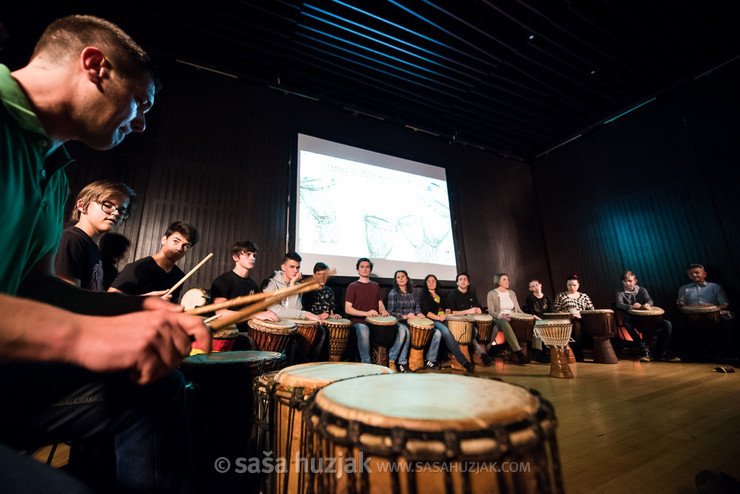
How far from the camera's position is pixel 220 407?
1.33 metres

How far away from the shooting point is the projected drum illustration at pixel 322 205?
402 cm

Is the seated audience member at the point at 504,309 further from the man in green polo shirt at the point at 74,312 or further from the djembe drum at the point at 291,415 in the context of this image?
the man in green polo shirt at the point at 74,312

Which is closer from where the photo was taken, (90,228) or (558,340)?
(90,228)

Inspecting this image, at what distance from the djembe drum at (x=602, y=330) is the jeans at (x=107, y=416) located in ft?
15.8

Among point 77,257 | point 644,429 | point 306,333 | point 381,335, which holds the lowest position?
point 644,429

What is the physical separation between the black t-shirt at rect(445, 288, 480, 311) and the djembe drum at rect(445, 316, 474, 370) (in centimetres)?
59

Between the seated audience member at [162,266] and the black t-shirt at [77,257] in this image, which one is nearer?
the black t-shirt at [77,257]

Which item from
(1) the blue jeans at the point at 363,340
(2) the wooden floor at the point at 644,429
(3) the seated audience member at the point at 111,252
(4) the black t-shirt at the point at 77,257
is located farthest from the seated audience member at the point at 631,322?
(3) the seated audience member at the point at 111,252

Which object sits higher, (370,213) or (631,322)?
(370,213)

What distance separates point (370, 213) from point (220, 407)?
11.2ft

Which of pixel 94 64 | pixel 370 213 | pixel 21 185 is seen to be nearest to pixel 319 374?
pixel 21 185

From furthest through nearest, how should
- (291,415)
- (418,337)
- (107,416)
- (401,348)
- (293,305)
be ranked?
(401,348) < (418,337) < (293,305) < (291,415) < (107,416)

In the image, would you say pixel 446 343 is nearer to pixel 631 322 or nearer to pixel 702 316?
pixel 631 322

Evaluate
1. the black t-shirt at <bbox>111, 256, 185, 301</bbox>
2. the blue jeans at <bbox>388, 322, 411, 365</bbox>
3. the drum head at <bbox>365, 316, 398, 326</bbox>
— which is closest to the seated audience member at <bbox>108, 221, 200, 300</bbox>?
the black t-shirt at <bbox>111, 256, 185, 301</bbox>
